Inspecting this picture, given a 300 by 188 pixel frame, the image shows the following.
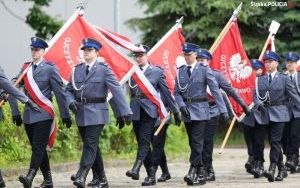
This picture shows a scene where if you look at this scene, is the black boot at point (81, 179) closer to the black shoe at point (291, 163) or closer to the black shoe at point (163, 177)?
the black shoe at point (163, 177)

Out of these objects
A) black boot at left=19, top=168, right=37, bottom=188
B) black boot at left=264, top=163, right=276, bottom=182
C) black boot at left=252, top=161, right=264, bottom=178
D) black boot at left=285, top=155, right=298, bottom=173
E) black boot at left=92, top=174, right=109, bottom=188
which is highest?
black boot at left=19, top=168, right=37, bottom=188

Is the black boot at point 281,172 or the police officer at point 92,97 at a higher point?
the police officer at point 92,97

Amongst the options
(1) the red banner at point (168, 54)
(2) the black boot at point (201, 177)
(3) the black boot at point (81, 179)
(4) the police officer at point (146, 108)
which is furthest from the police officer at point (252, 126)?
(3) the black boot at point (81, 179)

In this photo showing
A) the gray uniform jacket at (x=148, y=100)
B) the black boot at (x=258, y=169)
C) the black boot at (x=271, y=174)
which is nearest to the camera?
the gray uniform jacket at (x=148, y=100)

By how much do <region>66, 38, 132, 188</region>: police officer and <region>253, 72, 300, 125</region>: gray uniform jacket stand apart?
129 inches

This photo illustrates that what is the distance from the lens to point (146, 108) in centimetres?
1489

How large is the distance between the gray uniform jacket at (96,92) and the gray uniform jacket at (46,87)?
0.15 meters

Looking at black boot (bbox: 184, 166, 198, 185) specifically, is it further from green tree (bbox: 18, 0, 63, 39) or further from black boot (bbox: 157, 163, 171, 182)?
green tree (bbox: 18, 0, 63, 39)

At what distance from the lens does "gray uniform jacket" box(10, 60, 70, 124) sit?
13.5m

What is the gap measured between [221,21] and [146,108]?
15333 millimetres

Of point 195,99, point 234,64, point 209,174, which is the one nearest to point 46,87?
point 195,99

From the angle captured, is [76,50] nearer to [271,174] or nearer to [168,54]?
[168,54]

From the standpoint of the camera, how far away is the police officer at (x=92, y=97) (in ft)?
43.7

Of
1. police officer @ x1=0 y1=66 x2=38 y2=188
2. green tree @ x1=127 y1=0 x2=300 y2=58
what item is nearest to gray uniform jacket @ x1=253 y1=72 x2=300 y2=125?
police officer @ x1=0 y1=66 x2=38 y2=188
